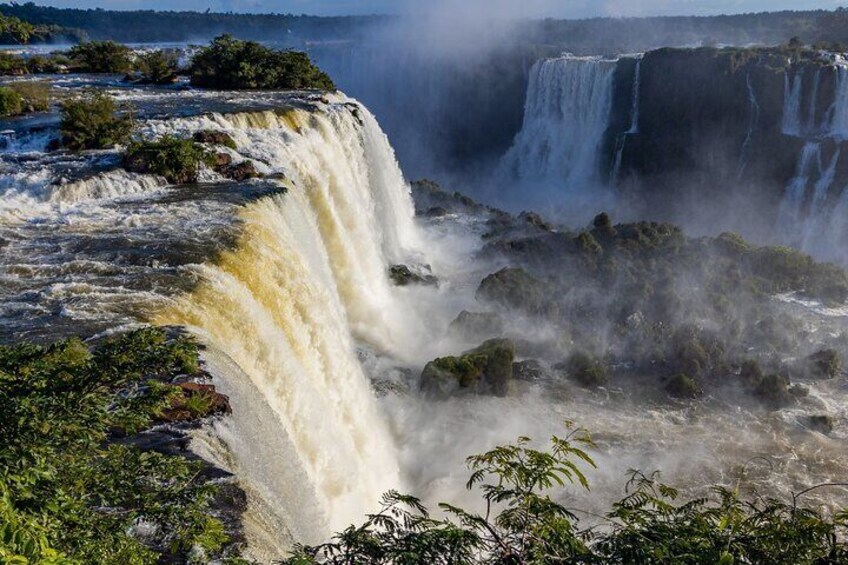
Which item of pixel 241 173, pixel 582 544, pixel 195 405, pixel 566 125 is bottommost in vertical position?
pixel 195 405

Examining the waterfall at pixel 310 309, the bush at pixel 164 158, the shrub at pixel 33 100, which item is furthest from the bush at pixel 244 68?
the bush at pixel 164 158

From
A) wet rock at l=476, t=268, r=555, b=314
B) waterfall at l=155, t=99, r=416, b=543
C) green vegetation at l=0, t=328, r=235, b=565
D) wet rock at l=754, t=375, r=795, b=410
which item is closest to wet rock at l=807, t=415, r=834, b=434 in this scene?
wet rock at l=754, t=375, r=795, b=410

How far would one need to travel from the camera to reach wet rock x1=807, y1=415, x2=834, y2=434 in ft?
41.7

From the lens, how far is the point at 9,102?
1351cm

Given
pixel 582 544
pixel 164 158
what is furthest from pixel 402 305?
pixel 582 544

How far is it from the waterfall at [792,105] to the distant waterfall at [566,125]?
9239 millimetres

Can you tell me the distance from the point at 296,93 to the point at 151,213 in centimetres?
1116

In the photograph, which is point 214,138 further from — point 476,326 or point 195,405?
point 195,405

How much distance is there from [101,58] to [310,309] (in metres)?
20.5

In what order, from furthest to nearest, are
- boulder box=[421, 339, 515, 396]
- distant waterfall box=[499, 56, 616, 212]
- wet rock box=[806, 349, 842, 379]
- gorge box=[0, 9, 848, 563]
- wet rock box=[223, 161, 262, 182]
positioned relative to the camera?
1. distant waterfall box=[499, 56, 616, 212]
2. wet rock box=[806, 349, 842, 379]
3. boulder box=[421, 339, 515, 396]
4. wet rock box=[223, 161, 262, 182]
5. gorge box=[0, 9, 848, 563]

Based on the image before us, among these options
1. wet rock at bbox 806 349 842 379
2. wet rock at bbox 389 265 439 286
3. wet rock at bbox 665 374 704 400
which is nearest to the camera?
wet rock at bbox 665 374 704 400

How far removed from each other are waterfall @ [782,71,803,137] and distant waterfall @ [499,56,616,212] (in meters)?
9.24

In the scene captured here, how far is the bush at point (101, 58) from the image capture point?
23109mm

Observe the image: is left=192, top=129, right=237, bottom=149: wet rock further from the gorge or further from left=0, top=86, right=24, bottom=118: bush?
left=0, top=86, right=24, bottom=118: bush
